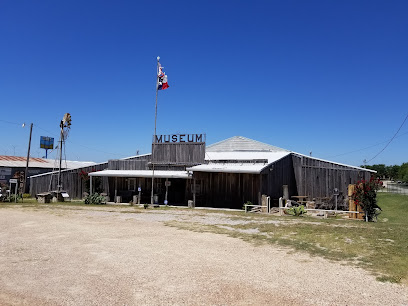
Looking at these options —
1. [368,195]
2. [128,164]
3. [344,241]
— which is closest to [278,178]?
[368,195]

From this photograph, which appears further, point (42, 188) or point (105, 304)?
point (42, 188)

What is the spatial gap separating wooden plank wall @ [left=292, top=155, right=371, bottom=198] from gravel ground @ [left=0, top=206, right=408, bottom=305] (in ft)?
59.0

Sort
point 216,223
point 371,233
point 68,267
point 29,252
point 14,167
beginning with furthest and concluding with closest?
point 14,167 < point 216,223 < point 371,233 < point 29,252 < point 68,267

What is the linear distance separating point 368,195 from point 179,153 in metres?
14.8

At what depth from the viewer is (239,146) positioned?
3544 centimetres

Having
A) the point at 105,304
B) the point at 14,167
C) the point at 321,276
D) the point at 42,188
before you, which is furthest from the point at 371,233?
the point at 14,167

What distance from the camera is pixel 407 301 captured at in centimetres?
592

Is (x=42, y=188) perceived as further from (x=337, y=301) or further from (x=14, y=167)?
(x=337, y=301)

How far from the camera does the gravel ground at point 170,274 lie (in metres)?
6.05

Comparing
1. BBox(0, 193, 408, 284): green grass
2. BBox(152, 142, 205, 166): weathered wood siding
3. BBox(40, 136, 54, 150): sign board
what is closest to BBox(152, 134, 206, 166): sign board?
BBox(152, 142, 205, 166): weathered wood siding

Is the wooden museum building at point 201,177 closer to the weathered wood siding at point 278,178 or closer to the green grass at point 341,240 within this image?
the weathered wood siding at point 278,178

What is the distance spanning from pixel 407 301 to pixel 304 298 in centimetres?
185

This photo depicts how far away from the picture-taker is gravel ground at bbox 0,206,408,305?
19.8 feet

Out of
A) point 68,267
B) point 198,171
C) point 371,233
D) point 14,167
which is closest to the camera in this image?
point 68,267
